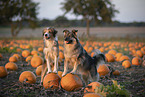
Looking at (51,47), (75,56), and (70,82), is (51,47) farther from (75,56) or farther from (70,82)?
(70,82)

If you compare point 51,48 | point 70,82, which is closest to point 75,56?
point 70,82

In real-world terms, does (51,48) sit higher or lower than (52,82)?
higher

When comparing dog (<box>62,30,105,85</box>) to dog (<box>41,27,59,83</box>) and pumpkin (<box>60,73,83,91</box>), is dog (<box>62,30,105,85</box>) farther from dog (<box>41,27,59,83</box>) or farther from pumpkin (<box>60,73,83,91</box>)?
dog (<box>41,27,59,83</box>)

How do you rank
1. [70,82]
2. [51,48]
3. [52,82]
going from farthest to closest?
1. [51,48]
2. [52,82]
3. [70,82]

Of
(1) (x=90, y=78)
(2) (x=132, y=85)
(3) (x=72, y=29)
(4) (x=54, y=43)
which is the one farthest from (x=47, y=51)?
(2) (x=132, y=85)

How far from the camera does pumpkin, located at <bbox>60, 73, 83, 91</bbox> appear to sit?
8.61 ft

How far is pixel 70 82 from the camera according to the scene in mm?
2619

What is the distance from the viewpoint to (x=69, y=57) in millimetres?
2658

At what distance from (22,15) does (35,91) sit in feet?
86.9

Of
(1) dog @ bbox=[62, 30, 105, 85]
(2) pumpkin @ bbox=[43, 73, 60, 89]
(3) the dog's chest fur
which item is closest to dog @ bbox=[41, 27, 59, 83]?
(3) the dog's chest fur

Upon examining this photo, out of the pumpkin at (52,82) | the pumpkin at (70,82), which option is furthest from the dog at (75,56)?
the pumpkin at (52,82)

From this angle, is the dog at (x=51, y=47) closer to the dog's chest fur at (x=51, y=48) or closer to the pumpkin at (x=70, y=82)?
the dog's chest fur at (x=51, y=48)

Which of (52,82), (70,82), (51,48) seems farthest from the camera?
(51,48)

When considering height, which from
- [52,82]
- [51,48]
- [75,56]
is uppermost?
[51,48]
